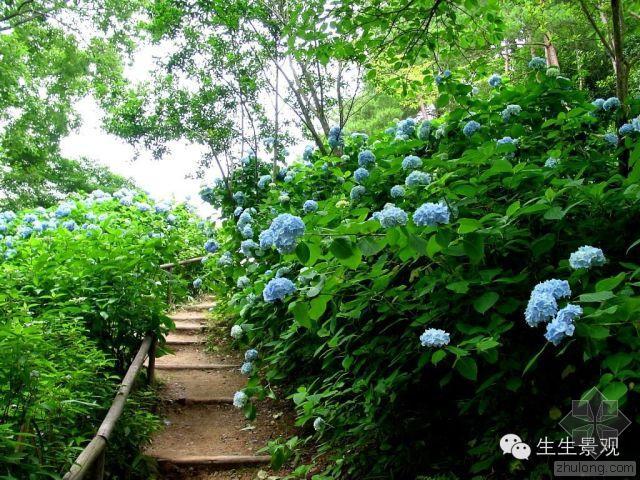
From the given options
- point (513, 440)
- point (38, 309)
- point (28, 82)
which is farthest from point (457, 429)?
point (28, 82)

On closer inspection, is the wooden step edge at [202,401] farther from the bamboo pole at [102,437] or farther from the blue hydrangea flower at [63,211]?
the blue hydrangea flower at [63,211]

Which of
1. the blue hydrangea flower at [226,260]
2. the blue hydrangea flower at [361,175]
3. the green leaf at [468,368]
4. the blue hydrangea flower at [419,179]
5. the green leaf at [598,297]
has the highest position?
the blue hydrangea flower at [361,175]

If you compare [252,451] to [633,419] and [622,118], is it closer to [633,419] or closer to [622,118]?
[633,419]

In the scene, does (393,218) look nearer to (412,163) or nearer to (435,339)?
(435,339)

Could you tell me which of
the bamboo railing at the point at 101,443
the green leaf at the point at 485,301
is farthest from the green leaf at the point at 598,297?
the bamboo railing at the point at 101,443

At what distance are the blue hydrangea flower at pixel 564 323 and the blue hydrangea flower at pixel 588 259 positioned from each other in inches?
11.1

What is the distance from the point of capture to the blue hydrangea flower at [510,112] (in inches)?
103

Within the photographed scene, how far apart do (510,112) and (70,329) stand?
2579 mm

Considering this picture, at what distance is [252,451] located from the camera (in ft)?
10.7

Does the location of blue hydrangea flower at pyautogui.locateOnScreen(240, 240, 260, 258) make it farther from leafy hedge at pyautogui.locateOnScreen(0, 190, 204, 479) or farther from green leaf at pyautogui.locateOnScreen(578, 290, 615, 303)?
green leaf at pyautogui.locateOnScreen(578, 290, 615, 303)

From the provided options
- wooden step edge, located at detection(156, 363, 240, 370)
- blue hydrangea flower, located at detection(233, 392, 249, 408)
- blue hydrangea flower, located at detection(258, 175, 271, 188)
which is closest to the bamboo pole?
blue hydrangea flower, located at detection(233, 392, 249, 408)

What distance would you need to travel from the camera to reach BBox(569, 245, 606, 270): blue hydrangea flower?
1.56 metres

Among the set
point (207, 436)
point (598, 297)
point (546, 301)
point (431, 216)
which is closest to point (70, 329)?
point (207, 436)

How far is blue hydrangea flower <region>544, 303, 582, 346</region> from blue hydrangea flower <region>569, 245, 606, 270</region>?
28 cm
